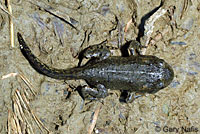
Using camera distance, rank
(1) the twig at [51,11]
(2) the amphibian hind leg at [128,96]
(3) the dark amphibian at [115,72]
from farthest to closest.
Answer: (2) the amphibian hind leg at [128,96] → (1) the twig at [51,11] → (3) the dark amphibian at [115,72]

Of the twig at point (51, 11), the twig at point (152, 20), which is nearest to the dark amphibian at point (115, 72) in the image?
the twig at point (152, 20)

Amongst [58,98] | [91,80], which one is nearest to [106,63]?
[91,80]

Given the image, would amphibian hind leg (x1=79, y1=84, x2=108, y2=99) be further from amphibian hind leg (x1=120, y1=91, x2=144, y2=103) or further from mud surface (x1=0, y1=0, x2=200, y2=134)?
amphibian hind leg (x1=120, y1=91, x2=144, y2=103)

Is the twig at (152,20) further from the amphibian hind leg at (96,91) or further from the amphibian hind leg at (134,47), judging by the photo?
the amphibian hind leg at (96,91)

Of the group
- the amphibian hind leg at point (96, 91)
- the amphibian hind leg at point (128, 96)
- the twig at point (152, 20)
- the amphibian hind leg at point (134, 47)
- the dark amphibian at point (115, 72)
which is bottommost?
the amphibian hind leg at point (128, 96)

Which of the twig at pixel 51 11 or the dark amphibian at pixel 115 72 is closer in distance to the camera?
the dark amphibian at pixel 115 72

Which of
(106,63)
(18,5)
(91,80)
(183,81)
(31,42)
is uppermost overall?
(18,5)

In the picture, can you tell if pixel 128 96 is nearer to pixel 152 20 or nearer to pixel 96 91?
pixel 96 91

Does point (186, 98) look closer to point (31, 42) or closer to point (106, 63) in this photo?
point (106, 63)
